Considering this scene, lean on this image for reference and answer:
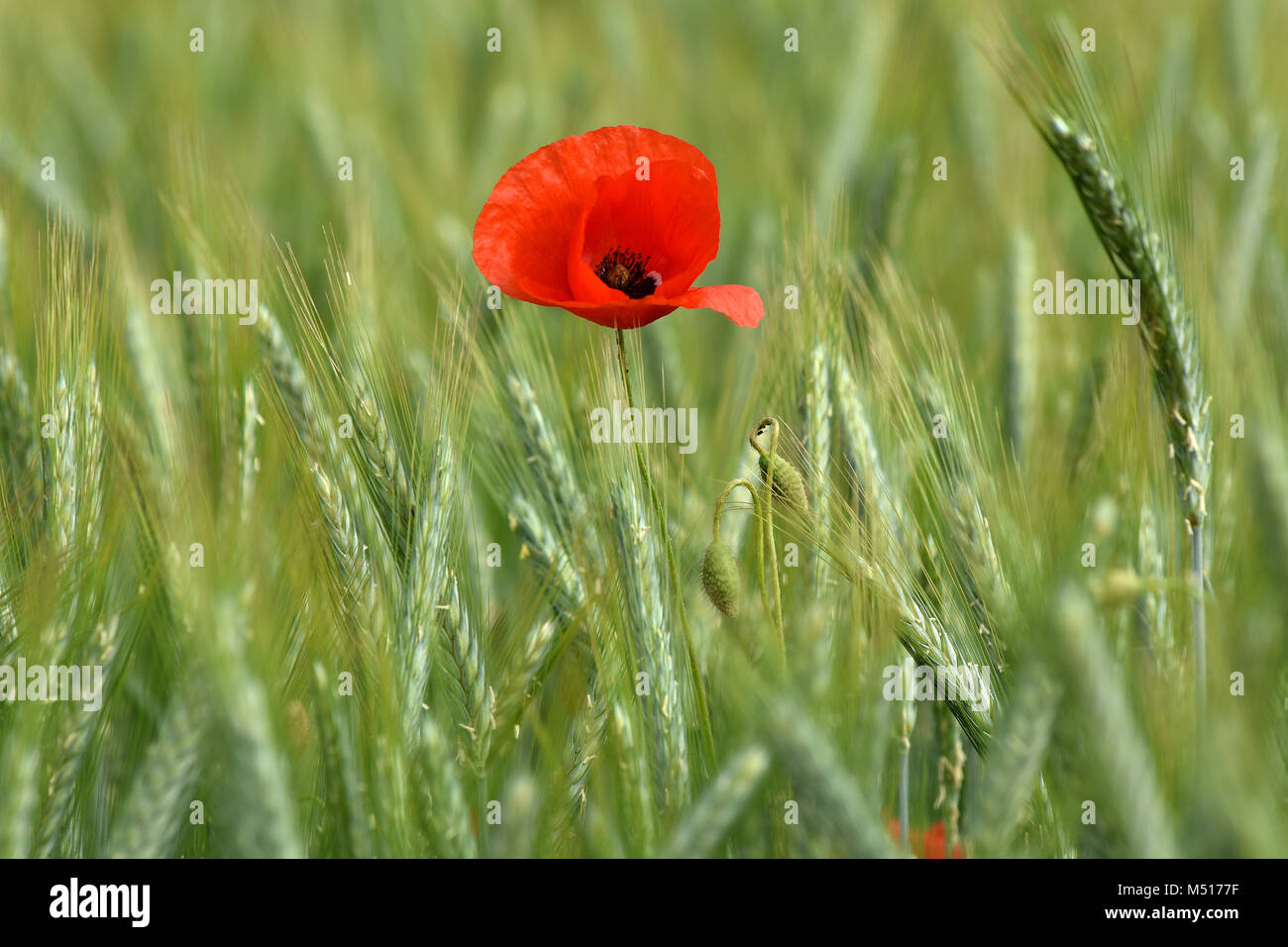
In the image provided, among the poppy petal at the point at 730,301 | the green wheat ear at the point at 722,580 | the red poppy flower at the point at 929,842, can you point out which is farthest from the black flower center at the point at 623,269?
the red poppy flower at the point at 929,842

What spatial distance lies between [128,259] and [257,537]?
0.79 m

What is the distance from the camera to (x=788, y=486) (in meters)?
0.87

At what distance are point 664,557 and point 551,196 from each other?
1.07 feet

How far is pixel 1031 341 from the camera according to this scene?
1381 millimetres

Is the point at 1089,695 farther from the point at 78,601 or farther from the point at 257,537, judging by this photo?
the point at 78,601
